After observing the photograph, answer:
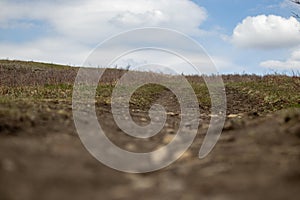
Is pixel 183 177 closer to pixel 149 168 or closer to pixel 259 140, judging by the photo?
pixel 149 168

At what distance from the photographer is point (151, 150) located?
16.1 ft

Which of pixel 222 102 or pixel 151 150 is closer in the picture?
pixel 151 150

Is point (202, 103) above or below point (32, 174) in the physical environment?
above

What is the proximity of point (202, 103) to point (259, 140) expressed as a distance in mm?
10676

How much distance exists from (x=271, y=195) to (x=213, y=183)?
524mm

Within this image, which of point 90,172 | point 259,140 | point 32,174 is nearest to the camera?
point 32,174

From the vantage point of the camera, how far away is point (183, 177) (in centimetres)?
362

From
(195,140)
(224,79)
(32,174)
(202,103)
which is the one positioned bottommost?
(32,174)

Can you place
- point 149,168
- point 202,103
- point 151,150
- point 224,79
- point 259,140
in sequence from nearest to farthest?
point 149,168, point 259,140, point 151,150, point 202,103, point 224,79

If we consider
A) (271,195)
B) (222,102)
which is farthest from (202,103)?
(271,195)

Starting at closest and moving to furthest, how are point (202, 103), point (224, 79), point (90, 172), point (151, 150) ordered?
1. point (90, 172)
2. point (151, 150)
3. point (202, 103)
4. point (224, 79)

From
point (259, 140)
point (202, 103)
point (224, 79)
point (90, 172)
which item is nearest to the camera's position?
point (90, 172)

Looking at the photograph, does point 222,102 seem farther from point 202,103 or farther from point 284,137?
point 284,137

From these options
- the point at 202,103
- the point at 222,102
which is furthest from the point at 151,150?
the point at 222,102
